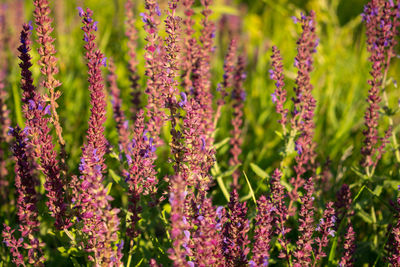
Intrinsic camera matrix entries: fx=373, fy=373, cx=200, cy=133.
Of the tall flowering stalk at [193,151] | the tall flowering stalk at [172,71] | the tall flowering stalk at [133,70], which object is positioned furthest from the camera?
the tall flowering stalk at [133,70]

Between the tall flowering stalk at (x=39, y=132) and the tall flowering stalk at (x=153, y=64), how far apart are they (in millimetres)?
608

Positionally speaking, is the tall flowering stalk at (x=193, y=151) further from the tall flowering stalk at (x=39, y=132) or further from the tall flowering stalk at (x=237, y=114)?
the tall flowering stalk at (x=237, y=114)

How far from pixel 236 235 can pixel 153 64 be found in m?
1.22

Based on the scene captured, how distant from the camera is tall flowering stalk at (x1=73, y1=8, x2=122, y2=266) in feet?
5.47

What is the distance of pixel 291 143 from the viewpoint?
9.54 feet

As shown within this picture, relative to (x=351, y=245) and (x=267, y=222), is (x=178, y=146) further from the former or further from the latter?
(x=351, y=245)

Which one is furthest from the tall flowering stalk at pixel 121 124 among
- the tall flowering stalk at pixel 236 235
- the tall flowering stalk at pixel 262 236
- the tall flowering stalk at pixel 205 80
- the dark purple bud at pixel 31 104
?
the tall flowering stalk at pixel 262 236

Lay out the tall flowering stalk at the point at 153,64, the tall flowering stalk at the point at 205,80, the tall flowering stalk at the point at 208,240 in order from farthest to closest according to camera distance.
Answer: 1. the tall flowering stalk at the point at 205,80
2. the tall flowering stalk at the point at 153,64
3. the tall flowering stalk at the point at 208,240

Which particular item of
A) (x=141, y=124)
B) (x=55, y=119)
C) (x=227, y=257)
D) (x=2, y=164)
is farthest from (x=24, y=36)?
(x=227, y=257)

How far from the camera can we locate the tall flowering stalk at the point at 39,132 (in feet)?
6.58

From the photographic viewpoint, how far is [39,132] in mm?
2037

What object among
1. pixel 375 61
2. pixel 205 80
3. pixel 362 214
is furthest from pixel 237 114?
pixel 362 214

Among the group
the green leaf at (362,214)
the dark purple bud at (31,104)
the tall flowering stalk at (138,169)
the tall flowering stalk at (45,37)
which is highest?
the tall flowering stalk at (45,37)

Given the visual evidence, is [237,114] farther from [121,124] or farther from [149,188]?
[149,188]
